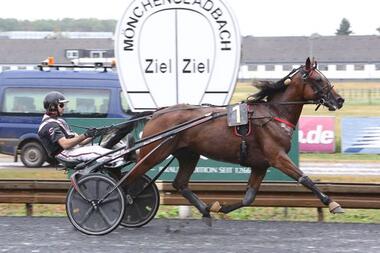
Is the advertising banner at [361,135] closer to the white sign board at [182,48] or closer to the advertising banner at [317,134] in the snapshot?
the advertising banner at [317,134]

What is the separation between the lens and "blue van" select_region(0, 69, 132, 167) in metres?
18.3

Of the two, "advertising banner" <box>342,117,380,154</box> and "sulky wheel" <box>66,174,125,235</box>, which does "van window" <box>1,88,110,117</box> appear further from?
"sulky wheel" <box>66,174,125,235</box>

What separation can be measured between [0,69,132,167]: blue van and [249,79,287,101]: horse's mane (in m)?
9.37

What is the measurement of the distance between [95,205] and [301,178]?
2.30 metres

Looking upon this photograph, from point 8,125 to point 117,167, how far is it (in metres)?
9.61

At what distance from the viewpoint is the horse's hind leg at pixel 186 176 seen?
30.4 ft

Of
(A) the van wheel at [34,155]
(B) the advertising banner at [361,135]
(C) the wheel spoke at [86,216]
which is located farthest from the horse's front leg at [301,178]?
(B) the advertising banner at [361,135]

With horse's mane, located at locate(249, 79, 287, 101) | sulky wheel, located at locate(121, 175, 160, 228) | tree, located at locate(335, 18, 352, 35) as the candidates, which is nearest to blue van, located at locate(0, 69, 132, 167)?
sulky wheel, located at locate(121, 175, 160, 228)

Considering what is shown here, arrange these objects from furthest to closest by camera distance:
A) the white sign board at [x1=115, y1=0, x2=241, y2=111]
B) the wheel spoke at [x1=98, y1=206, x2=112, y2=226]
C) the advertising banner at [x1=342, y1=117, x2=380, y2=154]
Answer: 1. the advertising banner at [x1=342, y1=117, x2=380, y2=154]
2. the white sign board at [x1=115, y1=0, x2=241, y2=111]
3. the wheel spoke at [x1=98, y1=206, x2=112, y2=226]

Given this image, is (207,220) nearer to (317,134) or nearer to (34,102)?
(34,102)

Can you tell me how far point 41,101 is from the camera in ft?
60.0

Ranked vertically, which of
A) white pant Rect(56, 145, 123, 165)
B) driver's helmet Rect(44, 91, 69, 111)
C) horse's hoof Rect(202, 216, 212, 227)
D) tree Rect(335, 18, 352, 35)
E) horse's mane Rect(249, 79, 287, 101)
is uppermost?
tree Rect(335, 18, 352, 35)

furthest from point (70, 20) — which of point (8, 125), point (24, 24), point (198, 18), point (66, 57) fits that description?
point (198, 18)

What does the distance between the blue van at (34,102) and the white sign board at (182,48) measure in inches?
280
